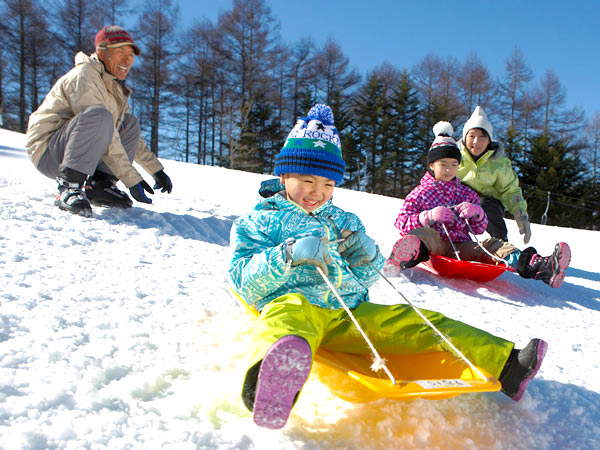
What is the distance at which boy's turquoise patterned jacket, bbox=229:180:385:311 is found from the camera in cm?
149

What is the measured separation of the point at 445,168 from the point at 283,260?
244cm

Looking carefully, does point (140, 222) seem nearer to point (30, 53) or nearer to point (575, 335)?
point (575, 335)

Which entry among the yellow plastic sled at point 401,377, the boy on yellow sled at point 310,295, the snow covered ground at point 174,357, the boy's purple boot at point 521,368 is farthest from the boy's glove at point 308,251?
the boy's purple boot at point 521,368

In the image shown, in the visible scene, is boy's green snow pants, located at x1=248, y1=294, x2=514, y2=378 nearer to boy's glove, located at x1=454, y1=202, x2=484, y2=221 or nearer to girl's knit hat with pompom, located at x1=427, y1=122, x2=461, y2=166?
boy's glove, located at x1=454, y1=202, x2=484, y2=221

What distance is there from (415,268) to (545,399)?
1.72 meters

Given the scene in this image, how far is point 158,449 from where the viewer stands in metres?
1.02

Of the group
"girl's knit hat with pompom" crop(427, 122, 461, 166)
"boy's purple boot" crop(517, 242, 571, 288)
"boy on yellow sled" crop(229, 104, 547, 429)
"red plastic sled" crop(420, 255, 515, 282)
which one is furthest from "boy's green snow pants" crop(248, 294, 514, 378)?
"girl's knit hat with pompom" crop(427, 122, 461, 166)

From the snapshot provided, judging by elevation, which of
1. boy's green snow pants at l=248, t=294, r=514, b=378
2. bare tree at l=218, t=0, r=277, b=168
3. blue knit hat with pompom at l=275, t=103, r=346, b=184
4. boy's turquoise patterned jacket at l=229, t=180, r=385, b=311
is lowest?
boy's green snow pants at l=248, t=294, r=514, b=378

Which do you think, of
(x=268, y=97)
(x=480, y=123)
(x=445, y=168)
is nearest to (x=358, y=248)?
(x=445, y=168)

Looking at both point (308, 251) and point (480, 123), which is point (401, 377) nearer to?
point (308, 251)

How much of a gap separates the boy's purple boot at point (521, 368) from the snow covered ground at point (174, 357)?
0.07 meters

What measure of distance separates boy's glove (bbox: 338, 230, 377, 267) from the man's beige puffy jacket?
2016 mm

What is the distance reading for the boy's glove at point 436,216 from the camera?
3.14 metres

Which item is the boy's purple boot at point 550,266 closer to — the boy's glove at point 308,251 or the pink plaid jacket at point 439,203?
the pink plaid jacket at point 439,203
